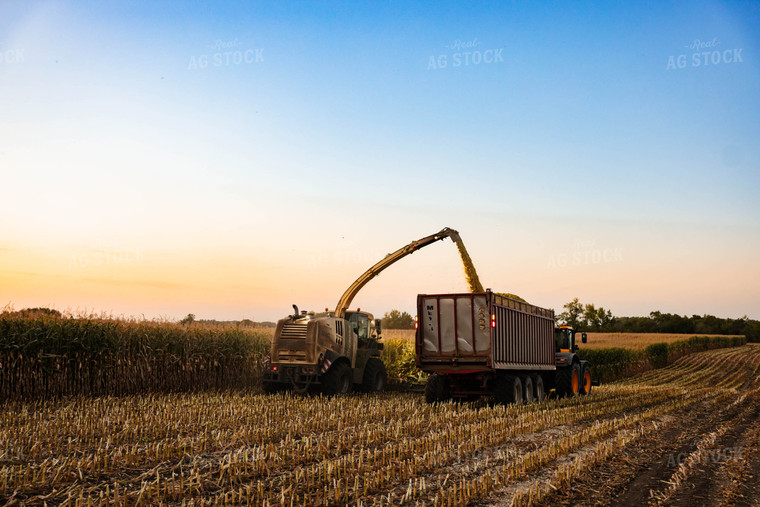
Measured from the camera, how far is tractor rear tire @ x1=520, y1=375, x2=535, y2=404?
1742cm

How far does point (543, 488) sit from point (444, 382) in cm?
908

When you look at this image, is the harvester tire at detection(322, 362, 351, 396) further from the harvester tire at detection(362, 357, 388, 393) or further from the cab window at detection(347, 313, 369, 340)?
the cab window at detection(347, 313, 369, 340)

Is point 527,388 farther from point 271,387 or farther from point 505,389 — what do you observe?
point 271,387

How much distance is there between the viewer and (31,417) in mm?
12945

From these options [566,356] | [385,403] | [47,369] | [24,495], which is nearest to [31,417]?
[47,369]

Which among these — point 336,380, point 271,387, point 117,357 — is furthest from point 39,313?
point 336,380

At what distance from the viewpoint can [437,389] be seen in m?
16.6

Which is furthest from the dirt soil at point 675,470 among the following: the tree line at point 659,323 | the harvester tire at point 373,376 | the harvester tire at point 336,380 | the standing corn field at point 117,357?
the tree line at point 659,323

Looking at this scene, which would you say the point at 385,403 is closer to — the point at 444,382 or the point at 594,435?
the point at 444,382

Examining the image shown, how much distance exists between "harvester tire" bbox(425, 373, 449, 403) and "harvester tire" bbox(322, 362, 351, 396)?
2.68 meters

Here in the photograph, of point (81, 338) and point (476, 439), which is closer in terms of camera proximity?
point (476, 439)

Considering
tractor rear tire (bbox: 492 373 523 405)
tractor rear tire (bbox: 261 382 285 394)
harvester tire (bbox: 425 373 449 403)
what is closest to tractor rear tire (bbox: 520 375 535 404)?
tractor rear tire (bbox: 492 373 523 405)

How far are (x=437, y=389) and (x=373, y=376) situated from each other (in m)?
3.60

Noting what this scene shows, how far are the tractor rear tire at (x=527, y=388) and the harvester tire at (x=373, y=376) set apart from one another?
15.5 feet
